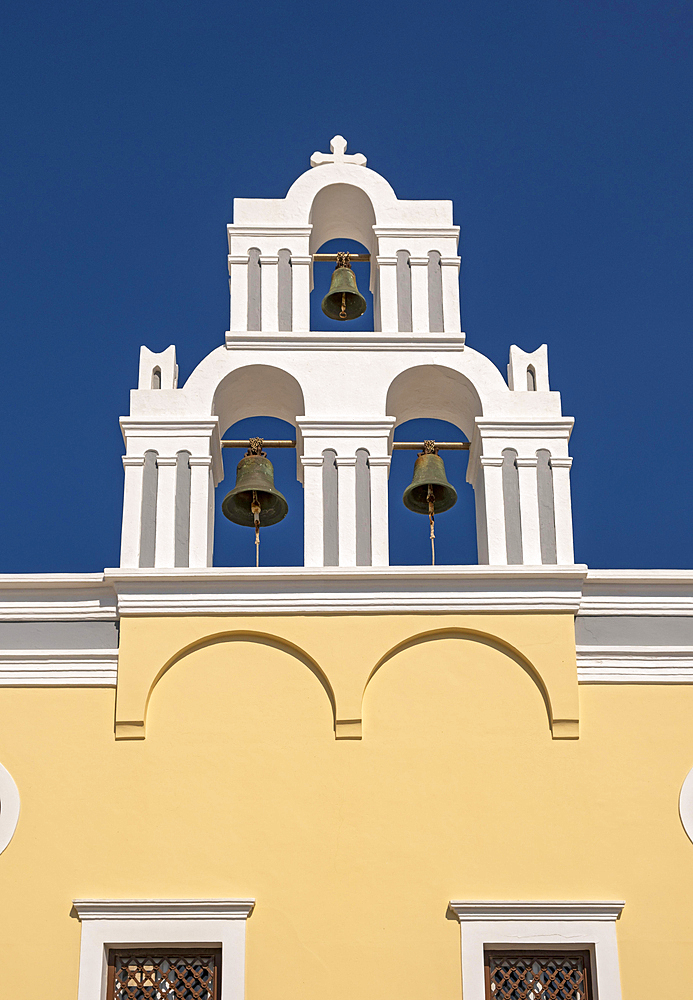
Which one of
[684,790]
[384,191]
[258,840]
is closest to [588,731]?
[684,790]

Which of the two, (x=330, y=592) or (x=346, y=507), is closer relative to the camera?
(x=330, y=592)

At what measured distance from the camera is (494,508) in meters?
10.4

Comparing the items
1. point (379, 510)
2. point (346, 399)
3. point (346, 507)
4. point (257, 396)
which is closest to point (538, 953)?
point (379, 510)

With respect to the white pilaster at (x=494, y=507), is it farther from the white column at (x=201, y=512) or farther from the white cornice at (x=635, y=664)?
the white column at (x=201, y=512)

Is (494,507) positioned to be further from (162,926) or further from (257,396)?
(162,926)

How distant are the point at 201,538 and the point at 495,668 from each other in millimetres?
2113

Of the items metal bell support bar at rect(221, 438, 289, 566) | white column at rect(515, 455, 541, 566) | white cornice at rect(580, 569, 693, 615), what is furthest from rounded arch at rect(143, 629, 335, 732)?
white cornice at rect(580, 569, 693, 615)

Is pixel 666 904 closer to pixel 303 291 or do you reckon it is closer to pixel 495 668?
pixel 495 668

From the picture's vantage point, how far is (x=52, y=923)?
906cm

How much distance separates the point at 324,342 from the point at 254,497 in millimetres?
1214

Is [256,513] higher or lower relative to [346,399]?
lower

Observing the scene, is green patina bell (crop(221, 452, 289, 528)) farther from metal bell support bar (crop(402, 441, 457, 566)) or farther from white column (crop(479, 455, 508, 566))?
white column (crop(479, 455, 508, 566))

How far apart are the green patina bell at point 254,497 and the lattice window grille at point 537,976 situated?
141 inches

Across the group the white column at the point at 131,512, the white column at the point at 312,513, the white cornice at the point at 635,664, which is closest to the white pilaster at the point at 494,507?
the white cornice at the point at 635,664
